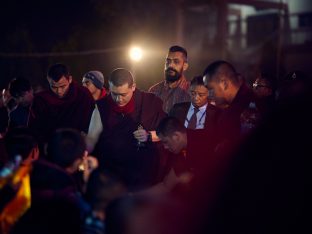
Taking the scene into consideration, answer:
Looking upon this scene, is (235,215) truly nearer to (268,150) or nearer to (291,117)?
(268,150)

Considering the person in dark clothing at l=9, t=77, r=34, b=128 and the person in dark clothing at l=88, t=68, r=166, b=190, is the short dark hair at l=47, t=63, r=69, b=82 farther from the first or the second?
the person in dark clothing at l=88, t=68, r=166, b=190

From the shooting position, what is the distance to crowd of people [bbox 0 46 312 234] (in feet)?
6.42

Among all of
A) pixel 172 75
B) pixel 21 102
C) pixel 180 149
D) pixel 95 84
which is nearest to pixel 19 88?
pixel 21 102

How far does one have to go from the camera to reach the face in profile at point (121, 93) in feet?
18.5

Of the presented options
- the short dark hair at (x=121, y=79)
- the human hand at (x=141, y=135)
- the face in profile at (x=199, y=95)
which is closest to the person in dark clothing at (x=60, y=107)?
the short dark hair at (x=121, y=79)

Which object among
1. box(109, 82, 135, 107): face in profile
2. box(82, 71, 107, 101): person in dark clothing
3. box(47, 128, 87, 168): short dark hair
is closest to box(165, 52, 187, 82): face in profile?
box(109, 82, 135, 107): face in profile

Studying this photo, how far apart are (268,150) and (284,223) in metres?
0.29

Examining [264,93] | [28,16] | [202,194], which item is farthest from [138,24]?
[202,194]

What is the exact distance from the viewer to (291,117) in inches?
75.5

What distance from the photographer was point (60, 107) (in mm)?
6051

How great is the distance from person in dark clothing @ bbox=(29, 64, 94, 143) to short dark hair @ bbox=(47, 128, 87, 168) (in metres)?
2.24

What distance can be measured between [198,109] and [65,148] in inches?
94.9

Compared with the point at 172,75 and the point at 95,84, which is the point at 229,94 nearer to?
the point at 172,75

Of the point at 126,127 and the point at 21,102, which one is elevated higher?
the point at 21,102
